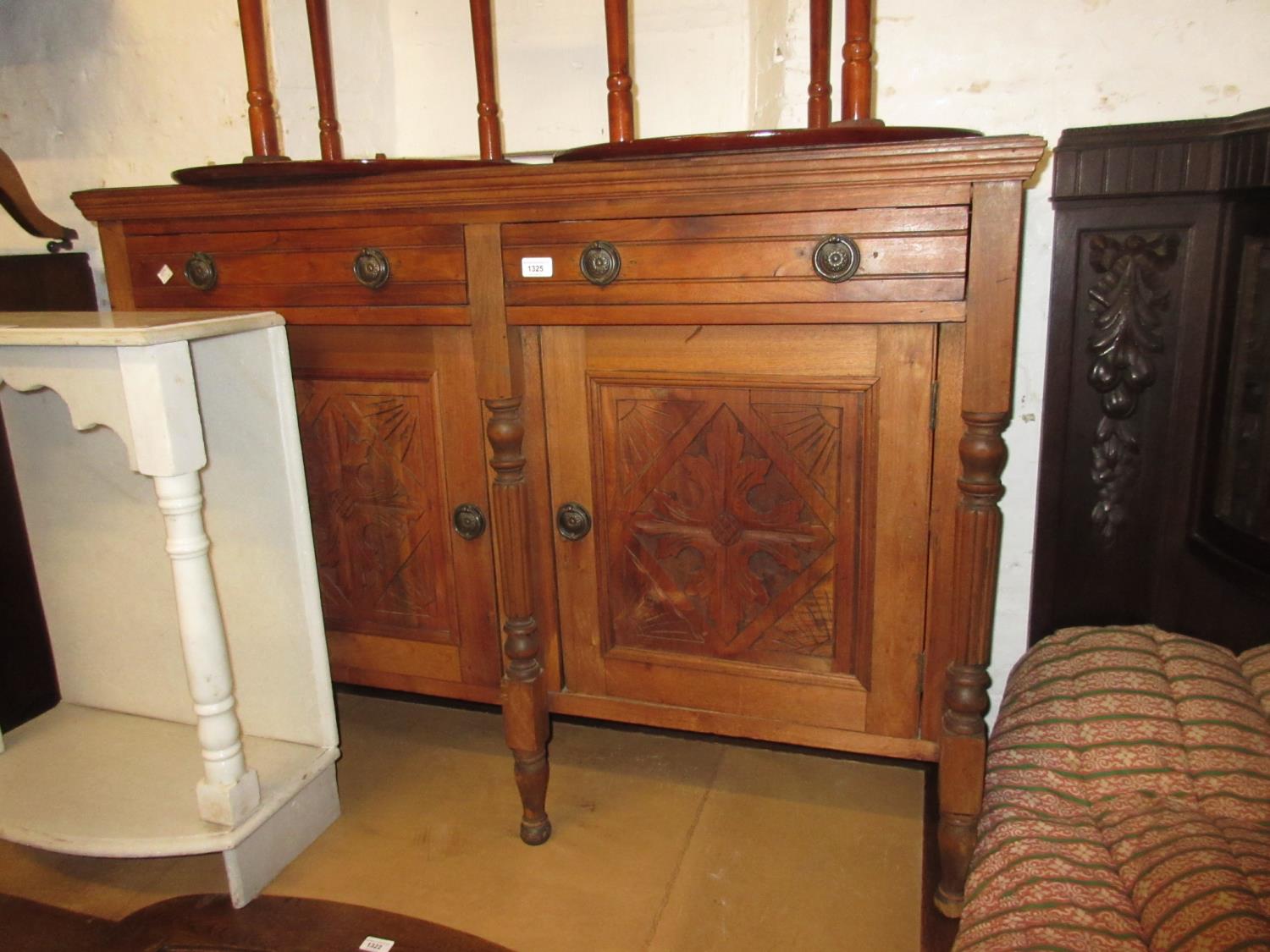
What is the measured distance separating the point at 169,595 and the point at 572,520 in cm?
83

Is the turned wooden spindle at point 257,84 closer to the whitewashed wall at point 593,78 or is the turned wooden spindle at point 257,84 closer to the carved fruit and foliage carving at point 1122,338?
the whitewashed wall at point 593,78

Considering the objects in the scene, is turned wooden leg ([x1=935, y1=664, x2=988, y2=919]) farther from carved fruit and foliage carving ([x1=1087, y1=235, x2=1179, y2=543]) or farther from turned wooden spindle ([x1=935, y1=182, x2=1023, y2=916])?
carved fruit and foliage carving ([x1=1087, y1=235, x2=1179, y2=543])

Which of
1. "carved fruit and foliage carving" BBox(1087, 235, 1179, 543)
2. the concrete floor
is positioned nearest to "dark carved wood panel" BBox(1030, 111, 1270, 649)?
"carved fruit and foliage carving" BBox(1087, 235, 1179, 543)

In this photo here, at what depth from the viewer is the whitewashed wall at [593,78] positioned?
4.75ft

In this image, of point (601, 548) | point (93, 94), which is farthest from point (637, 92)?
point (93, 94)

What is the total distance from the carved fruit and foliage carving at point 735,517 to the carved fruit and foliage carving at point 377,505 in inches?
12.1

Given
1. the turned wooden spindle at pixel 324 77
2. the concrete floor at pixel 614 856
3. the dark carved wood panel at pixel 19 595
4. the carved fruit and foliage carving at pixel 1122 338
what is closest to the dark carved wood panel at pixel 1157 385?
the carved fruit and foliage carving at pixel 1122 338

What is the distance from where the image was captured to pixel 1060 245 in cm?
149

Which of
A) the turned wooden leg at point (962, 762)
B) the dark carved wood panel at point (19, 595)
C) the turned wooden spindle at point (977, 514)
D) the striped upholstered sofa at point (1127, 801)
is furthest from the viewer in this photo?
the dark carved wood panel at point (19, 595)

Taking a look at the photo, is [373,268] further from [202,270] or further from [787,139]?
[787,139]

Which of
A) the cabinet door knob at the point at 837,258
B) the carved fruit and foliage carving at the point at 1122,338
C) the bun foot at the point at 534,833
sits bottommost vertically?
the bun foot at the point at 534,833

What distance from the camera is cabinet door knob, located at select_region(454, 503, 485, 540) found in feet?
4.69

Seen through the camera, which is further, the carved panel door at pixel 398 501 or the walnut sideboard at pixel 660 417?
the carved panel door at pixel 398 501

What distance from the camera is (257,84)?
150 centimetres
